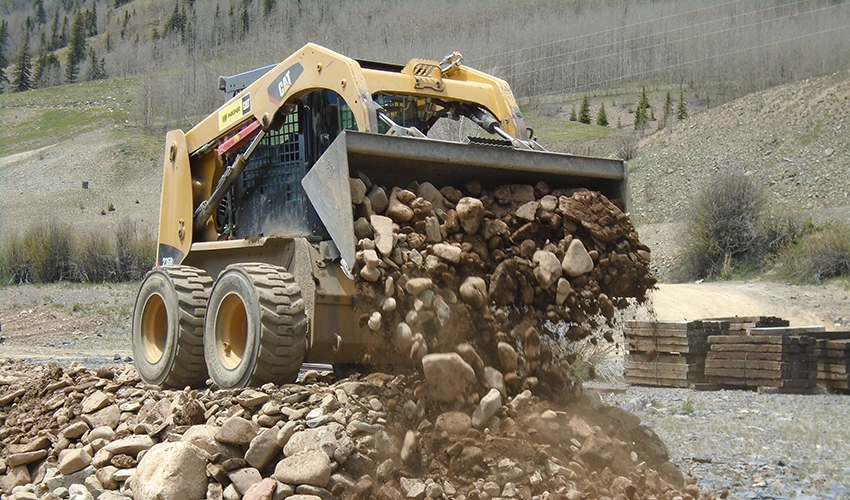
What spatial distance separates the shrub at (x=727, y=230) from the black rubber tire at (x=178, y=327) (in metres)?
21.2

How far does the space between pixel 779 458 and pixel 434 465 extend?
3.06 meters

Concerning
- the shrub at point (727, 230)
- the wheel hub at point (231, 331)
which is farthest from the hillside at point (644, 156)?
the wheel hub at point (231, 331)

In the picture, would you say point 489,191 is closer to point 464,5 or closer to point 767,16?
point 767,16

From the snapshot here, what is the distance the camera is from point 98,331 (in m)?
20.1

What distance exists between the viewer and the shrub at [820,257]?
22.6 meters

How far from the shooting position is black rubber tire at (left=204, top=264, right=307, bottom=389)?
579cm

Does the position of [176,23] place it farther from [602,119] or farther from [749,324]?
[749,324]

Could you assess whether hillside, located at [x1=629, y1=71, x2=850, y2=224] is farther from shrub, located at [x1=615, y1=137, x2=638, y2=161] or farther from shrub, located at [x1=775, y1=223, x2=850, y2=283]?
shrub, located at [x1=775, y1=223, x2=850, y2=283]

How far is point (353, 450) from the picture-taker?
4895 millimetres

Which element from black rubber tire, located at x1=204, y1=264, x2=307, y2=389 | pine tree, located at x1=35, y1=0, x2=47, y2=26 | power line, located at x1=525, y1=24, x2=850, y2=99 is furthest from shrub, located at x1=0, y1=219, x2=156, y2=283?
pine tree, located at x1=35, y1=0, x2=47, y2=26

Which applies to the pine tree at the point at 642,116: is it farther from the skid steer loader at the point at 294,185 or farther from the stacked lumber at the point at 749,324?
the skid steer loader at the point at 294,185

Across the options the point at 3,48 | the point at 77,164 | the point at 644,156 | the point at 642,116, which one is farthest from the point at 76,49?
the point at 644,156

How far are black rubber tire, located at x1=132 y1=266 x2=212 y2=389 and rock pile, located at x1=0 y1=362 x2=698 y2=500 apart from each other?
780 millimetres

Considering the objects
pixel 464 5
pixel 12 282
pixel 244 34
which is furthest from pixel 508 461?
pixel 244 34
